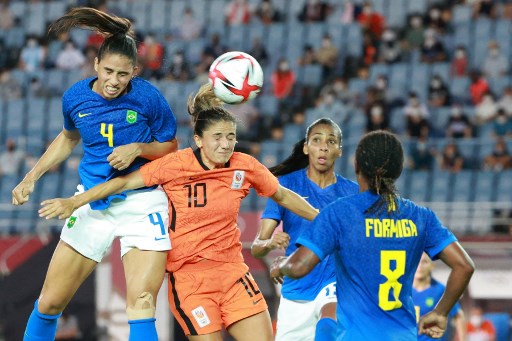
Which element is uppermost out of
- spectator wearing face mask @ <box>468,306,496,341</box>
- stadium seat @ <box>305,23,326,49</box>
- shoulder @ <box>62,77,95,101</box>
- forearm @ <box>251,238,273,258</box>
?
stadium seat @ <box>305,23,326,49</box>

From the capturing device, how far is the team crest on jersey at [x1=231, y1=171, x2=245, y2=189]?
6.72 meters

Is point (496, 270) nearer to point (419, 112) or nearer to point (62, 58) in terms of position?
point (419, 112)

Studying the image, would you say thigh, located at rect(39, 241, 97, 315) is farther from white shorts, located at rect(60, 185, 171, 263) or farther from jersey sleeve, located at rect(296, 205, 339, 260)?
jersey sleeve, located at rect(296, 205, 339, 260)

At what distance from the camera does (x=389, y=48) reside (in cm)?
1889

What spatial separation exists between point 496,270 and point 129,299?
281 inches

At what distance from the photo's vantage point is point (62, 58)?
1988cm

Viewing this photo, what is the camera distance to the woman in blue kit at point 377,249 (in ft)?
17.7

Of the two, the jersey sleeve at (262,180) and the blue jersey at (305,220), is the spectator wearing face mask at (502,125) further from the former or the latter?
the jersey sleeve at (262,180)

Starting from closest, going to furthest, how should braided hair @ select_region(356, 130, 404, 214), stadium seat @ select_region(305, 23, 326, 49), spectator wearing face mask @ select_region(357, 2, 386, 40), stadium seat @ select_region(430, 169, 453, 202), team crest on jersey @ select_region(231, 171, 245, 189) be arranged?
braided hair @ select_region(356, 130, 404, 214) → team crest on jersey @ select_region(231, 171, 245, 189) → stadium seat @ select_region(430, 169, 453, 202) → spectator wearing face mask @ select_region(357, 2, 386, 40) → stadium seat @ select_region(305, 23, 326, 49)

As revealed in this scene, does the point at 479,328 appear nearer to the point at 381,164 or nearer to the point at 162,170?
the point at 162,170

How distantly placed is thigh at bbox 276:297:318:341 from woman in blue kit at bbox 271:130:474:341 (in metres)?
2.17

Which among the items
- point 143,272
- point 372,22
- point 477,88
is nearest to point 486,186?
point 477,88

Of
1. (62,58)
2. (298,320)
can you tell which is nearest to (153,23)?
(62,58)

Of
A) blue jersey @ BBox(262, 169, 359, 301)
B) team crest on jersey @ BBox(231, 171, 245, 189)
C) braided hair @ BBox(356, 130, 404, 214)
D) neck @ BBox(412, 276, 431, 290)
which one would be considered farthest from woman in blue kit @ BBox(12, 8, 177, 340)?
neck @ BBox(412, 276, 431, 290)
